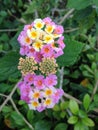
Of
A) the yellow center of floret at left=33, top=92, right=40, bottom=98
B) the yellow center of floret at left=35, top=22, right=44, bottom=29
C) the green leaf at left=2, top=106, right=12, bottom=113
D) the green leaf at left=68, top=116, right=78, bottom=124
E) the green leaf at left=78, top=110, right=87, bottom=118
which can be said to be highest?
the yellow center of floret at left=35, top=22, right=44, bottom=29

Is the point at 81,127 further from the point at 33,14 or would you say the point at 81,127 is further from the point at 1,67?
the point at 33,14

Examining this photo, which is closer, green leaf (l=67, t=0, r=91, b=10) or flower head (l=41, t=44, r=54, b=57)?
flower head (l=41, t=44, r=54, b=57)

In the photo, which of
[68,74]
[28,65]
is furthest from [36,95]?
[68,74]

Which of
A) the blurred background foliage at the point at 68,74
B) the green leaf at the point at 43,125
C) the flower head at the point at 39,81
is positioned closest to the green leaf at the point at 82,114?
the blurred background foliage at the point at 68,74

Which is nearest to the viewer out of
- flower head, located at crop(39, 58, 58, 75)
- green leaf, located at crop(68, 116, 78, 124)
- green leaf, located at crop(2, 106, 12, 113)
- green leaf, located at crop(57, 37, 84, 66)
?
flower head, located at crop(39, 58, 58, 75)

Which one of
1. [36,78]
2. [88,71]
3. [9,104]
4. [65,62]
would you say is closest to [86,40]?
[88,71]

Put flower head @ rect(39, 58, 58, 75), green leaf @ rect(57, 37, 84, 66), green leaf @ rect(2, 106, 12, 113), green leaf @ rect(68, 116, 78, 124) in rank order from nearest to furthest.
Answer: flower head @ rect(39, 58, 58, 75) < green leaf @ rect(57, 37, 84, 66) < green leaf @ rect(68, 116, 78, 124) < green leaf @ rect(2, 106, 12, 113)

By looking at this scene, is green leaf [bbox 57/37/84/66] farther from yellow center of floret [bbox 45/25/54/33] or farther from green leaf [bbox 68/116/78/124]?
green leaf [bbox 68/116/78/124]

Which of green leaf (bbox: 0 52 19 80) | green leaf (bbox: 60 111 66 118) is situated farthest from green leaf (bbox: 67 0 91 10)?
green leaf (bbox: 60 111 66 118)
